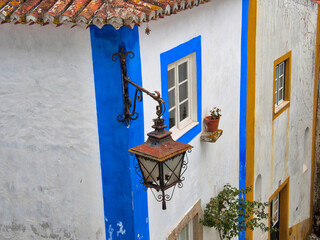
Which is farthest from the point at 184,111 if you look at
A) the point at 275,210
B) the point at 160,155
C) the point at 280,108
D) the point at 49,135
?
the point at 275,210

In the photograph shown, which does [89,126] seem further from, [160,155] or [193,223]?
[193,223]

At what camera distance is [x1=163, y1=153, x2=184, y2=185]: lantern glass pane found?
5105mm

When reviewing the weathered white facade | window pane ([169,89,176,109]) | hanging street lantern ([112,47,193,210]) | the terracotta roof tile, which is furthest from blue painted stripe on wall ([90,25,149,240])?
window pane ([169,89,176,109])

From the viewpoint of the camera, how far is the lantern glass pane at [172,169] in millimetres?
5105

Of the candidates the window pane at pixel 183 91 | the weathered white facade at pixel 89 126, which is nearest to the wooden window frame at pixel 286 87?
the weathered white facade at pixel 89 126

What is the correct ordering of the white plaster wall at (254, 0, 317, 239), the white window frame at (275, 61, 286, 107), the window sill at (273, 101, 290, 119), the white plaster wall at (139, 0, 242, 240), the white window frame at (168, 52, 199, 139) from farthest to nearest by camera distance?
1. the white window frame at (275, 61, 286, 107)
2. the window sill at (273, 101, 290, 119)
3. the white plaster wall at (254, 0, 317, 239)
4. the white window frame at (168, 52, 199, 139)
5. the white plaster wall at (139, 0, 242, 240)

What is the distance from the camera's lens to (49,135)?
6.09 meters

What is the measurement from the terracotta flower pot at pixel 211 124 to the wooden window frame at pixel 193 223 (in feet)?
3.58

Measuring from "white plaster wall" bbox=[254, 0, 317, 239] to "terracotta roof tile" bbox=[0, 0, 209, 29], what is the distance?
15.7 ft

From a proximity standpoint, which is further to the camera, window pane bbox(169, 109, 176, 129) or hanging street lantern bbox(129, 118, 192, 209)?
window pane bbox(169, 109, 176, 129)

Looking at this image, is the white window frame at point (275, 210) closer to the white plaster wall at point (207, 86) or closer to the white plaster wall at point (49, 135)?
the white plaster wall at point (207, 86)

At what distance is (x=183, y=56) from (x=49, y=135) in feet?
6.42

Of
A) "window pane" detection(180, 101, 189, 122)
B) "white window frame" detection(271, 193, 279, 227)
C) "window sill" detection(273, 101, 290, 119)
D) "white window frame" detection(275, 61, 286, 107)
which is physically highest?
"window pane" detection(180, 101, 189, 122)

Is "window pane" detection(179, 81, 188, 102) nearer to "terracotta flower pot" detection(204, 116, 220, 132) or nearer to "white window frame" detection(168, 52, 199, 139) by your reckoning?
"white window frame" detection(168, 52, 199, 139)
